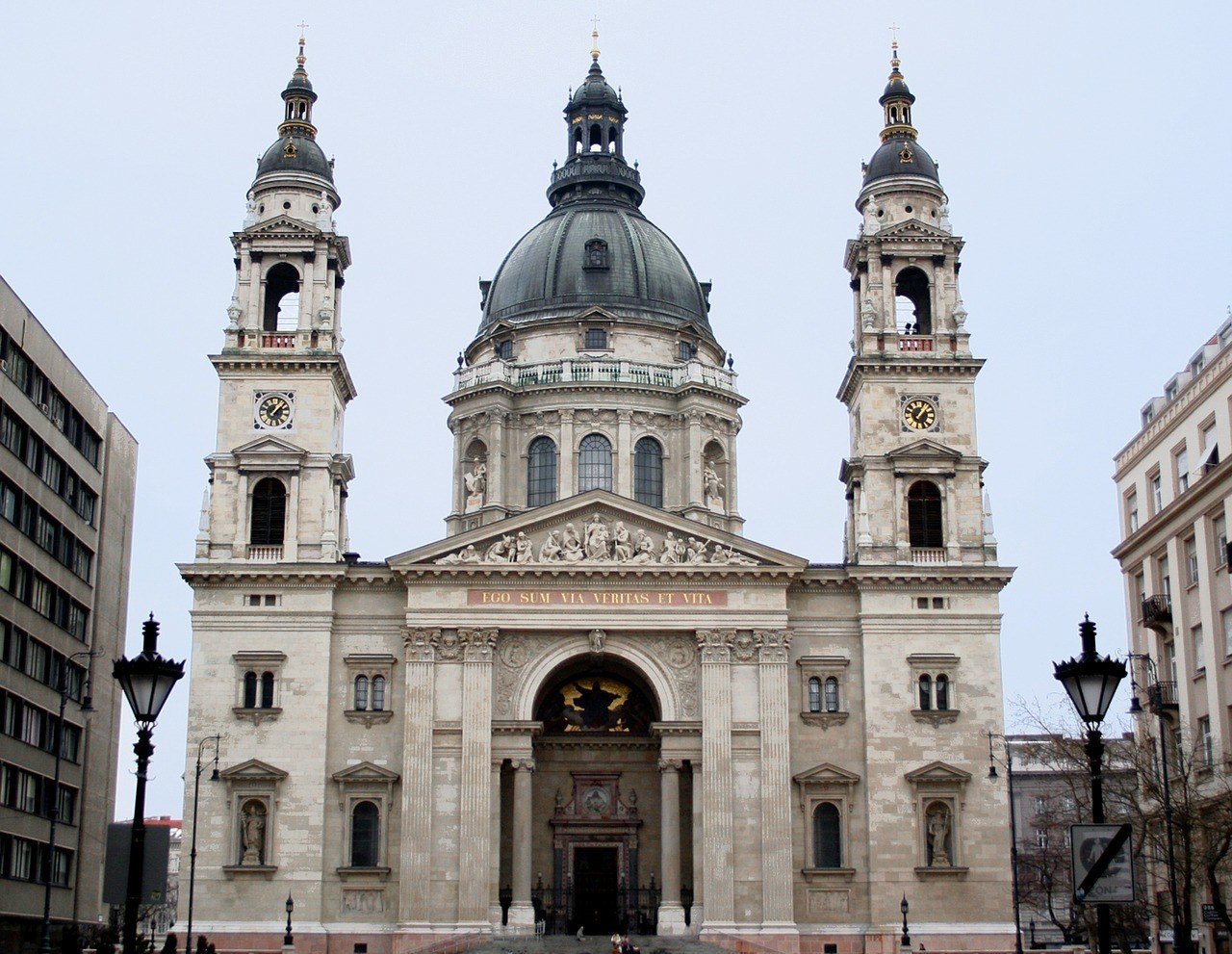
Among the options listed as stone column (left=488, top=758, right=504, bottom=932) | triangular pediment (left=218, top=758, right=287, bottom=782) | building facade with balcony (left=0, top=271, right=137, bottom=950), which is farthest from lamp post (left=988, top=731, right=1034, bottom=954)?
building facade with balcony (left=0, top=271, right=137, bottom=950)

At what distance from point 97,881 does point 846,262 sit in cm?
3889

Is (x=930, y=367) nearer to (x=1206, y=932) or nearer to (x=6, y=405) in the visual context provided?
(x=1206, y=932)

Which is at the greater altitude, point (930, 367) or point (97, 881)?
point (930, 367)

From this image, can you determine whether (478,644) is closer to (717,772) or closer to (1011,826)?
(717,772)

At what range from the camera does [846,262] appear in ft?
223

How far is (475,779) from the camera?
2306 inches

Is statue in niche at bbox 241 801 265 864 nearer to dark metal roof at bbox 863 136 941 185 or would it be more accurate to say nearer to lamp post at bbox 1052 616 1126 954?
dark metal roof at bbox 863 136 941 185

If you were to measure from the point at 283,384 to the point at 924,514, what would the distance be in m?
24.6

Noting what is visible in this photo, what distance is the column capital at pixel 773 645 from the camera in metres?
60.0

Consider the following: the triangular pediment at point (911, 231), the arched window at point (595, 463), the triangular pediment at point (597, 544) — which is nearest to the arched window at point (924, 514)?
the triangular pediment at point (597, 544)

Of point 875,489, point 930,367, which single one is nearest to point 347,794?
point 875,489

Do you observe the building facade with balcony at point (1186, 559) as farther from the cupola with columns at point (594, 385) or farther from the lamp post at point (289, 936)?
the lamp post at point (289, 936)

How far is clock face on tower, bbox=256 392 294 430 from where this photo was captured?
63.2 m

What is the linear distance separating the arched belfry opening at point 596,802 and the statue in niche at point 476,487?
1085cm
